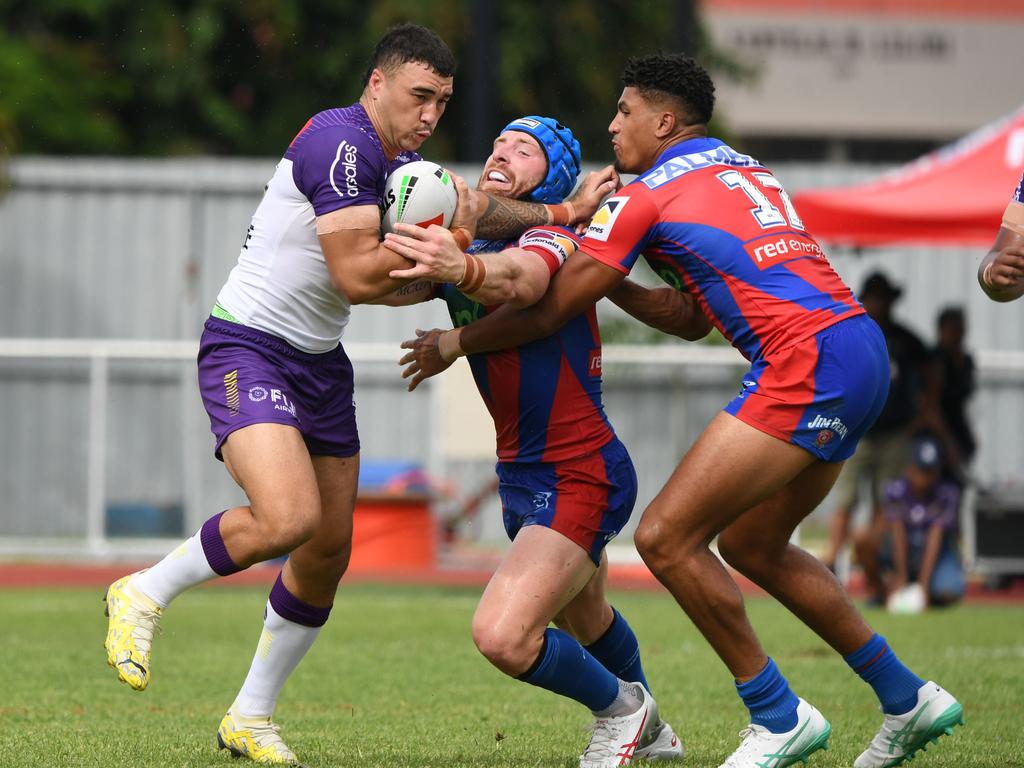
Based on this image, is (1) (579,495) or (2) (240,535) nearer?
(2) (240,535)

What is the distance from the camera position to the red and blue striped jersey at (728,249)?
5305mm

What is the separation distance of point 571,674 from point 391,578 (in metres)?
8.29

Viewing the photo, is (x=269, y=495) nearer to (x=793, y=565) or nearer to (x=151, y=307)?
(x=793, y=565)

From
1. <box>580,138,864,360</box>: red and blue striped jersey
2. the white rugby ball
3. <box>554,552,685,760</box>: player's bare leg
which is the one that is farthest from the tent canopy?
the white rugby ball

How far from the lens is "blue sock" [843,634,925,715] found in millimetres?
5578

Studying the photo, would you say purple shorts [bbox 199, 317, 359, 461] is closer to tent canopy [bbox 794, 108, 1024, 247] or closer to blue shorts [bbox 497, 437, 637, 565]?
blue shorts [bbox 497, 437, 637, 565]

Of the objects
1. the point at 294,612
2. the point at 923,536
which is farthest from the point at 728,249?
the point at 923,536

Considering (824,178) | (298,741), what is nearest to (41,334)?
(824,178)

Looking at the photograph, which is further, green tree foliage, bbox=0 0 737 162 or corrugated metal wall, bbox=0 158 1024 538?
green tree foliage, bbox=0 0 737 162

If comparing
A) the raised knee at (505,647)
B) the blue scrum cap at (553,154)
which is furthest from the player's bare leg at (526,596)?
the blue scrum cap at (553,154)

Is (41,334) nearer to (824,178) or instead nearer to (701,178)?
(824,178)

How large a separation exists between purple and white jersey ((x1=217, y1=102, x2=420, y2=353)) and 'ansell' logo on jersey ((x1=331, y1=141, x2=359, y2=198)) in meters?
0.03

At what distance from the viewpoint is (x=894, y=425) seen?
41.3 feet

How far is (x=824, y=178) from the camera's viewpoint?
58.5 feet
